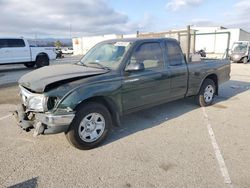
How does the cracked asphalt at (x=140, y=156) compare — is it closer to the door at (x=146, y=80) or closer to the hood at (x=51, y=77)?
the door at (x=146, y=80)

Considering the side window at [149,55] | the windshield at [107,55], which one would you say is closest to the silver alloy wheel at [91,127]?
the windshield at [107,55]

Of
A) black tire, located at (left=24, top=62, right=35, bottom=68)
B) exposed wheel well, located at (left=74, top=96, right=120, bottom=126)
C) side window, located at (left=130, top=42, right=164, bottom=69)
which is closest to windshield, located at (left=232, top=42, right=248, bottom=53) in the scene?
black tire, located at (left=24, top=62, right=35, bottom=68)

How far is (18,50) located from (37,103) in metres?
12.7

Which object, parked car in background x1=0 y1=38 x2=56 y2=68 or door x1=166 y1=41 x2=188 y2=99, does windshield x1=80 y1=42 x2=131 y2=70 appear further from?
parked car in background x1=0 y1=38 x2=56 y2=68

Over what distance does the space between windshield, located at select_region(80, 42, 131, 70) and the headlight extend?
4.49ft

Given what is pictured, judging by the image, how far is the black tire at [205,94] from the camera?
20.9ft

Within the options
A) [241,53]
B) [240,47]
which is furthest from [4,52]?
[240,47]

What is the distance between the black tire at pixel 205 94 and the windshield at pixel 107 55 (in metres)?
2.77

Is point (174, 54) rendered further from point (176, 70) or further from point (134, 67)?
point (134, 67)

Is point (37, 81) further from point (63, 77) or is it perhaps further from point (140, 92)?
point (140, 92)

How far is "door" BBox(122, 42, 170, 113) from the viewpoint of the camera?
4.46m

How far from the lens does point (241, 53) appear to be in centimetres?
2002

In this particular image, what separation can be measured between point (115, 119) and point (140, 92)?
0.75m

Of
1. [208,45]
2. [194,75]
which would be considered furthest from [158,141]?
[208,45]
